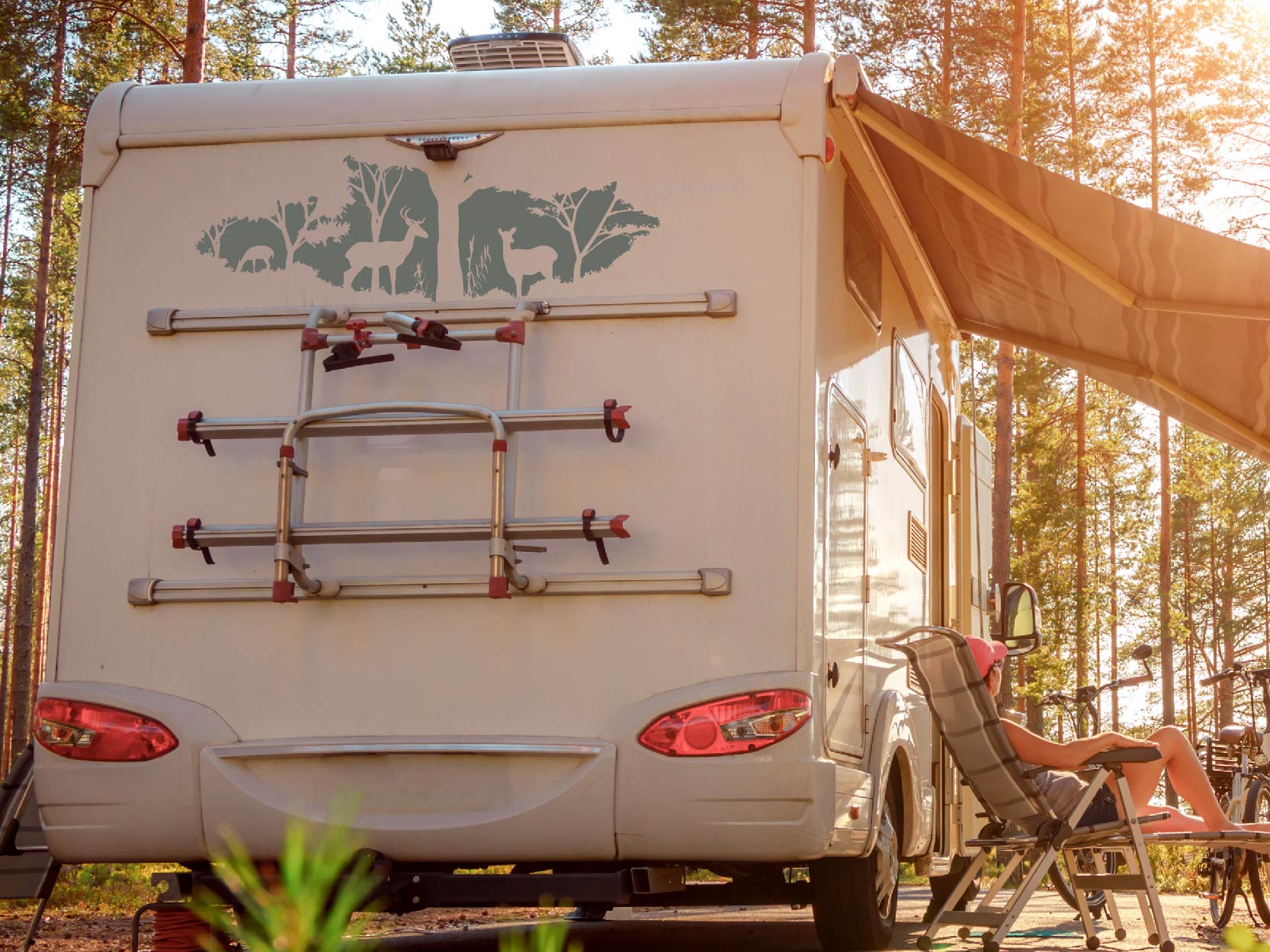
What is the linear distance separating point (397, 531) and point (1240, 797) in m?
4.93

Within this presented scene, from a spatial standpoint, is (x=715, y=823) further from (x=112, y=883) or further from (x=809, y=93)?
(x=112, y=883)

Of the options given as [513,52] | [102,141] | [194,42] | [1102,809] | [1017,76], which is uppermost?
[1017,76]

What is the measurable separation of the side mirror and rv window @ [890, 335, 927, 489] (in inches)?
44.8

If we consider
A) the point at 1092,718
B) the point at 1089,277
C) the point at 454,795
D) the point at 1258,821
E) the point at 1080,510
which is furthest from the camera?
the point at 1080,510

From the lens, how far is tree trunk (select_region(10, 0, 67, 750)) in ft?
60.1

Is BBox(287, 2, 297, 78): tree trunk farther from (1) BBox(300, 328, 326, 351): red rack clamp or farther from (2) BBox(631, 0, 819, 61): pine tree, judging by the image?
(1) BBox(300, 328, 326, 351): red rack clamp

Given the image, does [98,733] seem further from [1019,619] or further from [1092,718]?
[1092,718]

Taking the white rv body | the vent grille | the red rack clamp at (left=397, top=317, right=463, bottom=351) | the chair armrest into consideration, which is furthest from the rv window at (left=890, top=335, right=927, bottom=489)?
the red rack clamp at (left=397, top=317, right=463, bottom=351)

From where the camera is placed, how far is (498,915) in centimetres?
973

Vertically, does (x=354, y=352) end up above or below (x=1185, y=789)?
above

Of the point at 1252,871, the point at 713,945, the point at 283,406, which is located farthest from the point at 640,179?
the point at 1252,871

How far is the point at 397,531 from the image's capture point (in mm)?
4883

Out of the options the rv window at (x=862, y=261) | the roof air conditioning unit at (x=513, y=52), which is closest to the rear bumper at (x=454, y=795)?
the rv window at (x=862, y=261)

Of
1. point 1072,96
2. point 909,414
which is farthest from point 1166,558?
point 909,414
